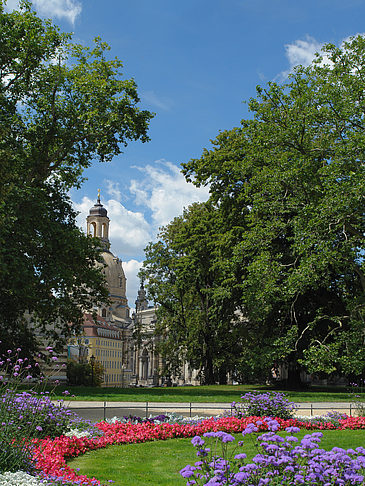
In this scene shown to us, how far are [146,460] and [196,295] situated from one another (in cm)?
3411

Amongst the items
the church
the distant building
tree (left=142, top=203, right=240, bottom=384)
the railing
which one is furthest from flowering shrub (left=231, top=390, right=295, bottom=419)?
Result: the distant building

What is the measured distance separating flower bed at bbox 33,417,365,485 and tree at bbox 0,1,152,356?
11.9 metres

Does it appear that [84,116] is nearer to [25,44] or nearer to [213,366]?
[25,44]

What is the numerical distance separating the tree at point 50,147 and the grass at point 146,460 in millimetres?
13211

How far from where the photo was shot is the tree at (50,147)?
24.0m

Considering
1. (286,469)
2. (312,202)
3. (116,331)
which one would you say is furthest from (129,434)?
(116,331)

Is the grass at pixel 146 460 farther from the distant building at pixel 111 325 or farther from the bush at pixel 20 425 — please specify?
the distant building at pixel 111 325

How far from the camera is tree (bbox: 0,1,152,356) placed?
24.0 metres

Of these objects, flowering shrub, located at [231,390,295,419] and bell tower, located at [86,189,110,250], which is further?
bell tower, located at [86,189,110,250]

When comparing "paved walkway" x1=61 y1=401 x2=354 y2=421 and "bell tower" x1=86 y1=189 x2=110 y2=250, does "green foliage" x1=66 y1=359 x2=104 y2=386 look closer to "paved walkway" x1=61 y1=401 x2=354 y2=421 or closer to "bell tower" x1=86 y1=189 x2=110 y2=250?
"paved walkway" x1=61 y1=401 x2=354 y2=421

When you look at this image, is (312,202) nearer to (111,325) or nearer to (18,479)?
(18,479)

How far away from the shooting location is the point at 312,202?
2602 centimetres

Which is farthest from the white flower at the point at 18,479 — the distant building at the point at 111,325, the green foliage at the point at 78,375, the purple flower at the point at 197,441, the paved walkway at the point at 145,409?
the distant building at the point at 111,325

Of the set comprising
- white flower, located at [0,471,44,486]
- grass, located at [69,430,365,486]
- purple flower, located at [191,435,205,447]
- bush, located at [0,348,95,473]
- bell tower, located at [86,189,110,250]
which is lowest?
grass, located at [69,430,365,486]
